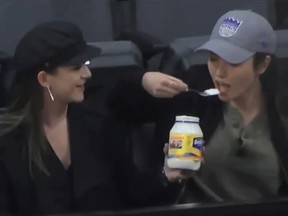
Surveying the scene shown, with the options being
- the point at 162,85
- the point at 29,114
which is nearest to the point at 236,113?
the point at 162,85

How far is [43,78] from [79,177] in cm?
33

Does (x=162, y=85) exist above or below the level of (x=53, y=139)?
above

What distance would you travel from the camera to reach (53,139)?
17.4 feet

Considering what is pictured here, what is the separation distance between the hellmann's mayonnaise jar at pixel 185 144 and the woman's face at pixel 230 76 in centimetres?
15

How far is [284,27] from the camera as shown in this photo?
5328 millimetres

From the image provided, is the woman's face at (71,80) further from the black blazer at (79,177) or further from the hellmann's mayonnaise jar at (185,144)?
the hellmann's mayonnaise jar at (185,144)

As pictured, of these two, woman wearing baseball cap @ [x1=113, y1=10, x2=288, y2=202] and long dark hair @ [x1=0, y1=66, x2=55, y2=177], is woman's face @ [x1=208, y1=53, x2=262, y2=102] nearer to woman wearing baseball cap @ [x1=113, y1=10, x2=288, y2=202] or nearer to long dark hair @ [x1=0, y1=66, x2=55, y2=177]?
woman wearing baseball cap @ [x1=113, y1=10, x2=288, y2=202]

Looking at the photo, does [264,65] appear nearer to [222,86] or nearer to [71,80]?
[222,86]

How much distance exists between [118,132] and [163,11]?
0.40 metres

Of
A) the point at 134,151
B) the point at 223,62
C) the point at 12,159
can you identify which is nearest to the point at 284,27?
the point at 223,62

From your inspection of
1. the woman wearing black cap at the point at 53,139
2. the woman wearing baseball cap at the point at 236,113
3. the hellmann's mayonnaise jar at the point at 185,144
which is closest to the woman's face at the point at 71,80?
the woman wearing black cap at the point at 53,139

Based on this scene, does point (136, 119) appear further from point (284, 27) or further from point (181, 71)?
point (284, 27)

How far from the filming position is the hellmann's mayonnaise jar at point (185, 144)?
5145 millimetres

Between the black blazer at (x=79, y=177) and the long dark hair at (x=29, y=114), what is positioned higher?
the long dark hair at (x=29, y=114)
